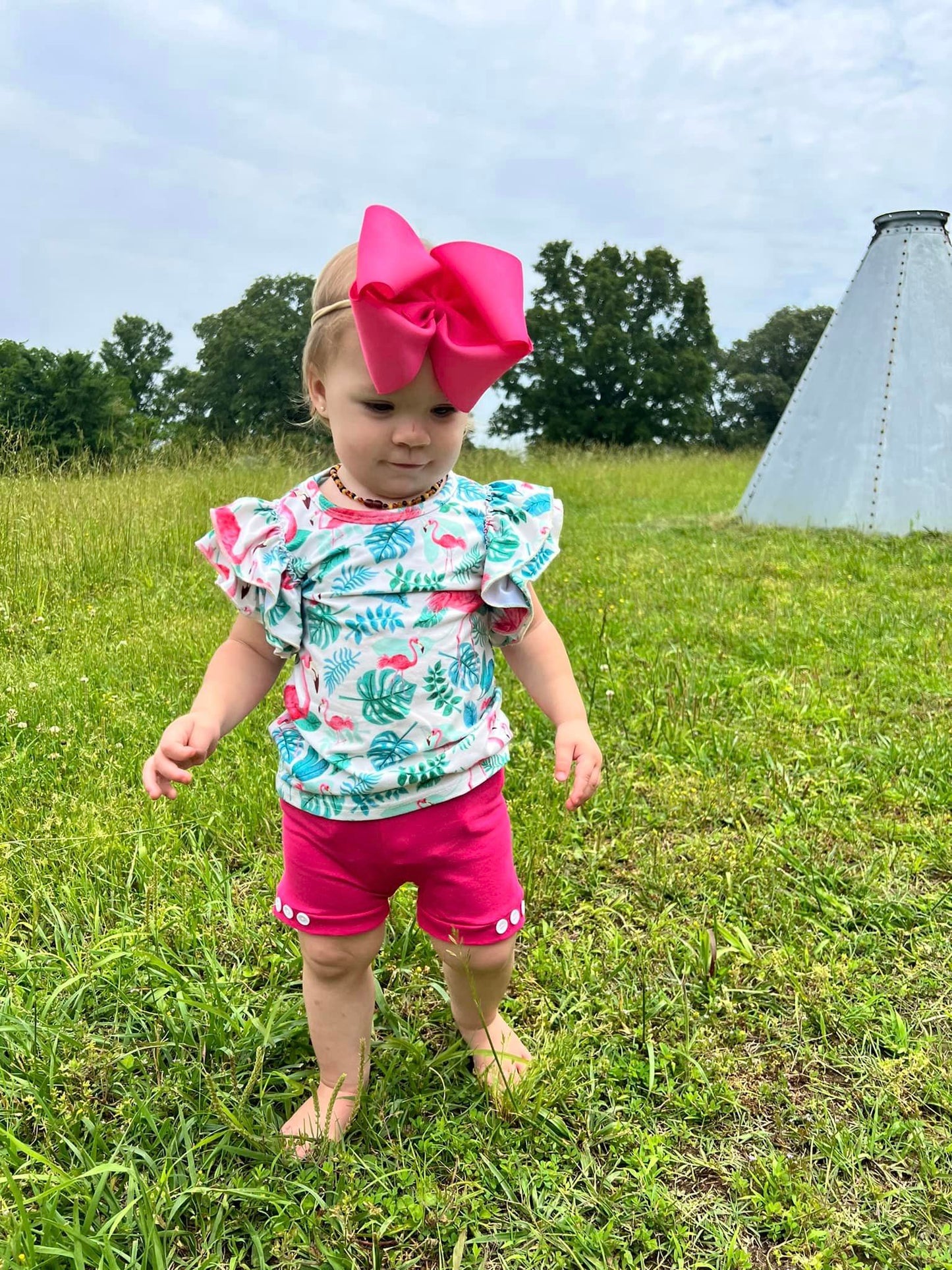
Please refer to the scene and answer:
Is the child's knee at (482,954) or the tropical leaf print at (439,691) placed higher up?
the tropical leaf print at (439,691)

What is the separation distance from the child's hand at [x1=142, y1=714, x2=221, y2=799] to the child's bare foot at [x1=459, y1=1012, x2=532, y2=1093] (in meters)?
0.80

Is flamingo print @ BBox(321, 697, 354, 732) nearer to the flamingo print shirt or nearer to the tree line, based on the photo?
the flamingo print shirt

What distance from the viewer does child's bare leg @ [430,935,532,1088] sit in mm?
1776

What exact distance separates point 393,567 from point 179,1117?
1113 mm

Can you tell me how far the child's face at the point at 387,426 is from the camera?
155 cm

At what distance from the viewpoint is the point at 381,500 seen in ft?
5.50

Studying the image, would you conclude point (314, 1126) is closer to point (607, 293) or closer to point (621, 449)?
point (621, 449)

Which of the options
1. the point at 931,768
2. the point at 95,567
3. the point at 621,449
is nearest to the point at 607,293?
the point at 621,449

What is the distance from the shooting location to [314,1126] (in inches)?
68.9

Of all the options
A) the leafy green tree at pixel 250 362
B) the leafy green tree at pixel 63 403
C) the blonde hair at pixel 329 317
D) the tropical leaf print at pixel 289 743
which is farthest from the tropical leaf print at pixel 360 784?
the leafy green tree at pixel 250 362

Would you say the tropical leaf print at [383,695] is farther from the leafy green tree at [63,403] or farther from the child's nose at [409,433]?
the leafy green tree at [63,403]

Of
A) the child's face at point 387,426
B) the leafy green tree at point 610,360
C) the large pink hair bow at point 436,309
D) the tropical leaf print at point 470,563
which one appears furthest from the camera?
the leafy green tree at point 610,360

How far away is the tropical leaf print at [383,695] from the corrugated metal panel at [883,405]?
7.66 metres

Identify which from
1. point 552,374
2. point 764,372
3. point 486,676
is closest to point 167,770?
point 486,676
